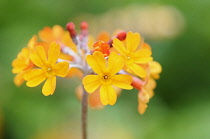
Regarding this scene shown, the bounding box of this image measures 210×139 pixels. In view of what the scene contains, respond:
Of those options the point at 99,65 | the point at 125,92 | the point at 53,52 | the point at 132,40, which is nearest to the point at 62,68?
the point at 53,52

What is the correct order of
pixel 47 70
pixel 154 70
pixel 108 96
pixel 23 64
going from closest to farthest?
1. pixel 108 96
2. pixel 47 70
3. pixel 23 64
4. pixel 154 70

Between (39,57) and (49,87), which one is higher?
(39,57)

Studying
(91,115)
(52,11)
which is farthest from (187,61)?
(52,11)

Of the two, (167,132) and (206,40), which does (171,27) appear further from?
(167,132)

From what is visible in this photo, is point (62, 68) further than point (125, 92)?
No

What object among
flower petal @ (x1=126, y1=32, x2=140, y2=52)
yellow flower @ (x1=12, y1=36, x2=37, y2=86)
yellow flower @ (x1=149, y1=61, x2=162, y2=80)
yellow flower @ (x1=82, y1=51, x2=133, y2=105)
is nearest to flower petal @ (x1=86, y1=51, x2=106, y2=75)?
yellow flower @ (x1=82, y1=51, x2=133, y2=105)

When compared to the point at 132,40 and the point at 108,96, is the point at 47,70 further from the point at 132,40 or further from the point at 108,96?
the point at 132,40

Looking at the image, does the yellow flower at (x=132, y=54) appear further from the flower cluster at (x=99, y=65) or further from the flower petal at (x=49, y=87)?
the flower petal at (x=49, y=87)

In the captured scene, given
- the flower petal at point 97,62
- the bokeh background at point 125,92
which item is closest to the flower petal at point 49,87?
the flower petal at point 97,62
